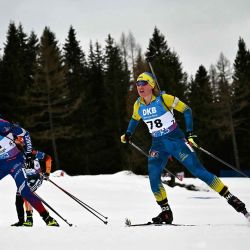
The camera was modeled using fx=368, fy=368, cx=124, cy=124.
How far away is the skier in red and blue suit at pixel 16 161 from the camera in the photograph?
6094 mm

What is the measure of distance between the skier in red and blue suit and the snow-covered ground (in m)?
0.58

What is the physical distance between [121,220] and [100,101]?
3367 cm

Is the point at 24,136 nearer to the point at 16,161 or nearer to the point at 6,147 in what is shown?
the point at 6,147

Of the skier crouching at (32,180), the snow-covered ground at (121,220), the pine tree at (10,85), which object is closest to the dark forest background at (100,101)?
the pine tree at (10,85)

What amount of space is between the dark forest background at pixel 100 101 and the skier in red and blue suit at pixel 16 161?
22.8 m

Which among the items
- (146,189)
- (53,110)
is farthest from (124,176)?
(53,110)

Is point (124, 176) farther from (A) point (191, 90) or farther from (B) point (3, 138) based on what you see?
(A) point (191, 90)

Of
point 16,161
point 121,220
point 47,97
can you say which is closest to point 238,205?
point 16,161

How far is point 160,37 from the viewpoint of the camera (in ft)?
139

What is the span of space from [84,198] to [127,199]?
5.14ft

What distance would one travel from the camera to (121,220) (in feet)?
29.8

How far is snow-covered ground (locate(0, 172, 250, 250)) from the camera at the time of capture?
4.04 meters

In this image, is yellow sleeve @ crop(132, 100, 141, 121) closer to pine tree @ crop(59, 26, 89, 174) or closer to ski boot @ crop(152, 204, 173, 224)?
ski boot @ crop(152, 204, 173, 224)

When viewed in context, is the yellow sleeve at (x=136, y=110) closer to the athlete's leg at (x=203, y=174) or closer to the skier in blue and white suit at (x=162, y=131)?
the skier in blue and white suit at (x=162, y=131)
